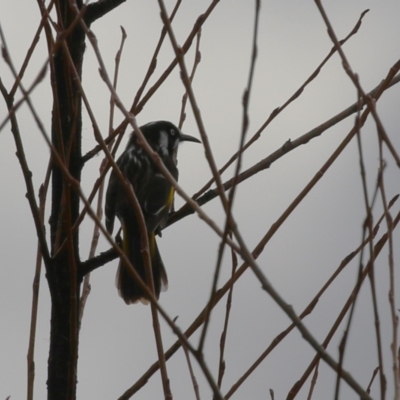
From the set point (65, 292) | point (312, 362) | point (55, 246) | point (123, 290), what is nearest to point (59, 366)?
point (65, 292)

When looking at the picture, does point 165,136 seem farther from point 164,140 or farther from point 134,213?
point 134,213

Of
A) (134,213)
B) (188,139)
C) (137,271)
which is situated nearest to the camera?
(137,271)

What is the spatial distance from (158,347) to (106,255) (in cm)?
118

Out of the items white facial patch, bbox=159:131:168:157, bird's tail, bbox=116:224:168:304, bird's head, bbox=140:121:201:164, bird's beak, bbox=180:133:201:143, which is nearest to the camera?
bird's tail, bbox=116:224:168:304

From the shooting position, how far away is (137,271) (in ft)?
19.3

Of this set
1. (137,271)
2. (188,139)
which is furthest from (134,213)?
(188,139)

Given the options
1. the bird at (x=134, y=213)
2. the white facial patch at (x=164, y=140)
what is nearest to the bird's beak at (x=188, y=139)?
the white facial patch at (x=164, y=140)

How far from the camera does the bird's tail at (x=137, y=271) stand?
5.91 metres

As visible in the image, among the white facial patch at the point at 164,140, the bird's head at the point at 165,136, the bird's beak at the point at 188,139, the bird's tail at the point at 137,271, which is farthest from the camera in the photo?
the bird's beak at the point at 188,139

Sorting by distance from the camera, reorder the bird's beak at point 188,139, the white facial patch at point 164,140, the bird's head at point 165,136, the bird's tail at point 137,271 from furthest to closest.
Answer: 1. the bird's beak at point 188,139
2. the bird's head at point 165,136
3. the white facial patch at point 164,140
4. the bird's tail at point 137,271

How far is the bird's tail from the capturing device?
233 inches

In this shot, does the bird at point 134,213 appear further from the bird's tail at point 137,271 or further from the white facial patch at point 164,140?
the white facial patch at point 164,140

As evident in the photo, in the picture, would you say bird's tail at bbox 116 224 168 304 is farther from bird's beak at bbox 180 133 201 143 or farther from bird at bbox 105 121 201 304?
bird's beak at bbox 180 133 201 143

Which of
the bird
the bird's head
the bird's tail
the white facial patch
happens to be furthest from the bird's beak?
the bird's tail
